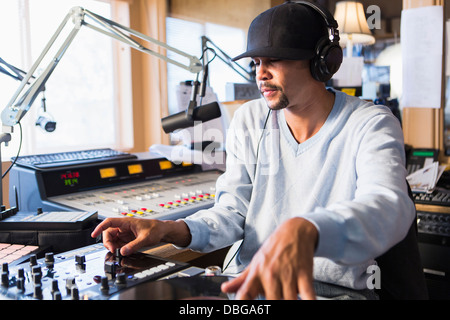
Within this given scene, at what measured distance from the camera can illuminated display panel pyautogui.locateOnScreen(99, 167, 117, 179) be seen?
1.79m

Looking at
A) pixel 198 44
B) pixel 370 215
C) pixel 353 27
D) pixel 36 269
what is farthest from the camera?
pixel 198 44

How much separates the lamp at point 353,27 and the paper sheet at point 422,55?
187 mm

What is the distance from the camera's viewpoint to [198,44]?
376 centimetres

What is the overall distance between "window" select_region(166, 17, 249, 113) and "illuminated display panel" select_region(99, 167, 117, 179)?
5.50 ft

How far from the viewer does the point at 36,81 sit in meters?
1.43

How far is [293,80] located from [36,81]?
31.8 inches

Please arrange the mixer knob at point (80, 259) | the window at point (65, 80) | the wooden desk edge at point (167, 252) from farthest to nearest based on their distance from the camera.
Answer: the window at point (65, 80)
the wooden desk edge at point (167, 252)
the mixer knob at point (80, 259)

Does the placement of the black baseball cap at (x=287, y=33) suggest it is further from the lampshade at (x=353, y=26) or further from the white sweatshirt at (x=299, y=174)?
the lampshade at (x=353, y=26)

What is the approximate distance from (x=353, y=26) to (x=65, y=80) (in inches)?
77.2

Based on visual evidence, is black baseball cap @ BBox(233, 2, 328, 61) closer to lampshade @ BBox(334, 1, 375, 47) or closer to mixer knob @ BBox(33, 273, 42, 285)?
mixer knob @ BBox(33, 273, 42, 285)

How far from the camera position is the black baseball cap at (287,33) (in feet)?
3.54

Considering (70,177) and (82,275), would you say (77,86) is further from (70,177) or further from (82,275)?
(82,275)

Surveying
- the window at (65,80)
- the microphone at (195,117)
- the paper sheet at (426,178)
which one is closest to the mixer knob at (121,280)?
the microphone at (195,117)

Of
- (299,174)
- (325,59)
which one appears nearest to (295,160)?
(299,174)
